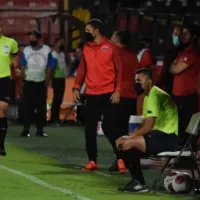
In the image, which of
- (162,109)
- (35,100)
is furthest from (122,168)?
(35,100)

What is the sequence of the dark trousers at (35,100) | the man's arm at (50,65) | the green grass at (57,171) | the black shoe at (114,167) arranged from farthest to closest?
the man's arm at (50,65)
the dark trousers at (35,100)
the black shoe at (114,167)
the green grass at (57,171)

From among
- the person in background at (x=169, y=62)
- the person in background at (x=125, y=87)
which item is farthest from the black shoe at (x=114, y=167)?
the person in background at (x=169, y=62)

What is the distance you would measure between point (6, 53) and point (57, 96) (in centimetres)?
664

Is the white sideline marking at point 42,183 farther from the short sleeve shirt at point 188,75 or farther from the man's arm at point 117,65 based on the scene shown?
the short sleeve shirt at point 188,75

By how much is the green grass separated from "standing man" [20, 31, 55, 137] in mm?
335

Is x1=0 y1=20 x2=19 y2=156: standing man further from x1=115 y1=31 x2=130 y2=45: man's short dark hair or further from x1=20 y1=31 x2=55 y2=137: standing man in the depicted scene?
x1=20 y1=31 x2=55 y2=137: standing man

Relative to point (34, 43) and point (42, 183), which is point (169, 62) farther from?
point (34, 43)

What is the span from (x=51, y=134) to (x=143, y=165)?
5.37 m

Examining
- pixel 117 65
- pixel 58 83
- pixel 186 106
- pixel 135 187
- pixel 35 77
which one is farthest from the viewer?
pixel 58 83

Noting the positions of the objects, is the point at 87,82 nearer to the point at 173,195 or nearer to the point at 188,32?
the point at 188,32

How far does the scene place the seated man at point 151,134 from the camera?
11.4m

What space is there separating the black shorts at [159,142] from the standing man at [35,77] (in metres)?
7.37

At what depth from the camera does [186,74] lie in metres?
14.5

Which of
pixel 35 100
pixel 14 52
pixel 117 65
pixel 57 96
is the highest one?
pixel 117 65
